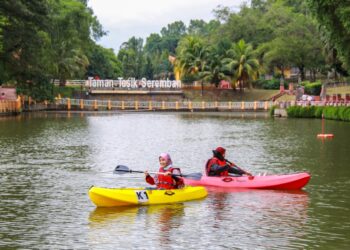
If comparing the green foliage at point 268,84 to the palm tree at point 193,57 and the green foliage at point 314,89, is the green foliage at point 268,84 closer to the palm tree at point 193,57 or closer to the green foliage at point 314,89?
the palm tree at point 193,57

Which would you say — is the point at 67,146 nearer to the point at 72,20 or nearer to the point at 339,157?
the point at 339,157

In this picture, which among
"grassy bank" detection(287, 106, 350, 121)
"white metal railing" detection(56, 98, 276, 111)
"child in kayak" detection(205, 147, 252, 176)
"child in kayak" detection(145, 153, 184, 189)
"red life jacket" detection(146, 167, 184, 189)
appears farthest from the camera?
"white metal railing" detection(56, 98, 276, 111)

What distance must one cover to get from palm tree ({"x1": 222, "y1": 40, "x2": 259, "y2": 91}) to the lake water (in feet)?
192

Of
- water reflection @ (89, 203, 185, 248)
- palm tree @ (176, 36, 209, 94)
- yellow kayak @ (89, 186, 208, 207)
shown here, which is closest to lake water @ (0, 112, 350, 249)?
water reflection @ (89, 203, 185, 248)

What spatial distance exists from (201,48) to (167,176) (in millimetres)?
82798

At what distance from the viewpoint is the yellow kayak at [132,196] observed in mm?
20375

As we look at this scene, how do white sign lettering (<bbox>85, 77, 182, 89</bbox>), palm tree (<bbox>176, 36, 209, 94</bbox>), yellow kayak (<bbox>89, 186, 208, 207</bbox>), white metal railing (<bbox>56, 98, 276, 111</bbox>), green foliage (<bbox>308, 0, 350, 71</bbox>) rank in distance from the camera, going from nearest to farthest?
yellow kayak (<bbox>89, 186, 208, 207</bbox>) < green foliage (<bbox>308, 0, 350, 71</bbox>) < white metal railing (<bbox>56, 98, 276, 111</bbox>) < white sign lettering (<bbox>85, 77, 182, 89</bbox>) < palm tree (<bbox>176, 36, 209, 94</bbox>)

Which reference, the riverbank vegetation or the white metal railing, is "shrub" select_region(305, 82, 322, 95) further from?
the white metal railing

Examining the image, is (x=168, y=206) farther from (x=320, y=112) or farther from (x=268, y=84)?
(x=268, y=84)

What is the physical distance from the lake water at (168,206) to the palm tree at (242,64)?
2300 inches

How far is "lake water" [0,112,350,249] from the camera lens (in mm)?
16891

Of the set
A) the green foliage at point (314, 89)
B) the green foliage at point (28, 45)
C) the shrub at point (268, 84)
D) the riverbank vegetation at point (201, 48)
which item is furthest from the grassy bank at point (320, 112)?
the shrub at point (268, 84)

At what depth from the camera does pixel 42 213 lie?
65.8 feet

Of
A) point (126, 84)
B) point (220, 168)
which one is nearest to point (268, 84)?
point (126, 84)
